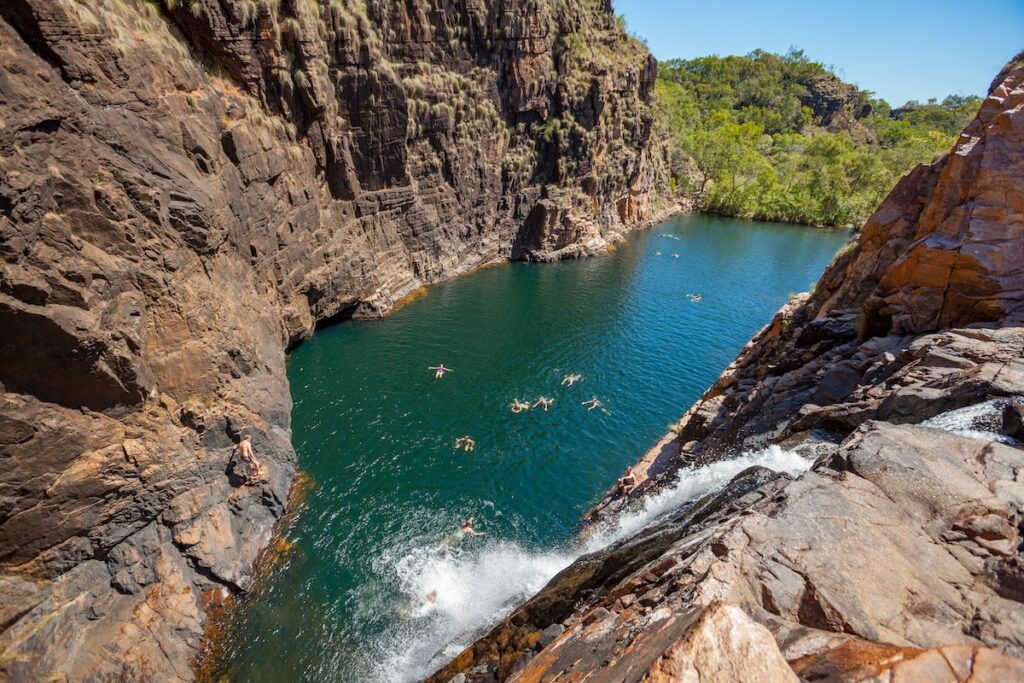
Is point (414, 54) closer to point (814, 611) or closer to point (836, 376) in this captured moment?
point (836, 376)

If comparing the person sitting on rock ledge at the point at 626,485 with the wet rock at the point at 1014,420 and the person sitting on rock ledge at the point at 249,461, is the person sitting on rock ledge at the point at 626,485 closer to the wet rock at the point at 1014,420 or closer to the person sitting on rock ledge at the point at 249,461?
the wet rock at the point at 1014,420

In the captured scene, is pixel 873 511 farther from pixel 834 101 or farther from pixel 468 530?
pixel 834 101

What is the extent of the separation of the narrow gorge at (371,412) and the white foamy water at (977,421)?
61mm

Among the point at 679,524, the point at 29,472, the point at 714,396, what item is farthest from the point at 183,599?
the point at 714,396

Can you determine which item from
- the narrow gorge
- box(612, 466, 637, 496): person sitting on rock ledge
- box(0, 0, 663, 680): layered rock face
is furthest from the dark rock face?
box(612, 466, 637, 496): person sitting on rock ledge

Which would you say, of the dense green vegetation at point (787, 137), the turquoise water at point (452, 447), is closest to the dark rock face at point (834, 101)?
the dense green vegetation at point (787, 137)

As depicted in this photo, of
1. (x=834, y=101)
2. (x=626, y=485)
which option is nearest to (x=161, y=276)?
(x=626, y=485)

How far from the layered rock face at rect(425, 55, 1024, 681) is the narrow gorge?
0.06m

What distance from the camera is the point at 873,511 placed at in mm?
8398

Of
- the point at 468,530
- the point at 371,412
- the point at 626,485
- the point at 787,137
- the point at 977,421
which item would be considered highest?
the point at 787,137

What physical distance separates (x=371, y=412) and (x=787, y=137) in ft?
399

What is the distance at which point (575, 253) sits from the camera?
6181 centimetres

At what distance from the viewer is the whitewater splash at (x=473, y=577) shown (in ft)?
52.1

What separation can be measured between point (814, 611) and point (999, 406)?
296 inches
